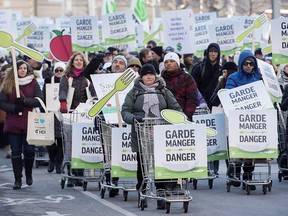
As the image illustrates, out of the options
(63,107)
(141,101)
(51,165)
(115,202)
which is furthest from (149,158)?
(51,165)

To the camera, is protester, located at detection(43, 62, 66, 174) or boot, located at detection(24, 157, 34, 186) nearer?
boot, located at detection(24, 157, 34, 186)

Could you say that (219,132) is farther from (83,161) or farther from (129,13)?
(129,13)

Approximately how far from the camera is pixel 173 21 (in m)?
29.3

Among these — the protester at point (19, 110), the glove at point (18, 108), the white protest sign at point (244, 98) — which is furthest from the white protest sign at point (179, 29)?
the white protest sign at point (244, 98)

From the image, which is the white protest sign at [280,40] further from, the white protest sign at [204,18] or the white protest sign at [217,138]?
the white protest sign at [204,18]

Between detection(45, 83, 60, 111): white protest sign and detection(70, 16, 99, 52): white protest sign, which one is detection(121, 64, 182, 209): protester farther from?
detection(70, 16, 99, 52): white protest sign

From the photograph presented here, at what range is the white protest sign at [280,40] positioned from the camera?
19.6 meters

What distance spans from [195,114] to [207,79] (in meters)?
2.45

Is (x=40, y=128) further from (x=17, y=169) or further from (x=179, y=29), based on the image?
(x=179, y=29)

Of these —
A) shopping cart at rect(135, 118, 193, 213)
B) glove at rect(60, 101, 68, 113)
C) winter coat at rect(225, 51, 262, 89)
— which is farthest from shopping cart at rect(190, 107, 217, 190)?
shopping cart at rect(135, 118, 193, 213)

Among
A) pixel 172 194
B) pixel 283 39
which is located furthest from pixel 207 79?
pixel 172 194

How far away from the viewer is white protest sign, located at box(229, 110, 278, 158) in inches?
669

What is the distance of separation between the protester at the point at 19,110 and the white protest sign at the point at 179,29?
1063cm

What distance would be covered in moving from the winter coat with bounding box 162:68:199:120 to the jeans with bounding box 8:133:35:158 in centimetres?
238
